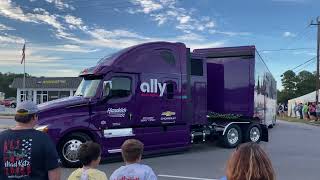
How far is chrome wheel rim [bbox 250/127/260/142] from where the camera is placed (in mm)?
18578

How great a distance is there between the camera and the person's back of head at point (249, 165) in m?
3.02

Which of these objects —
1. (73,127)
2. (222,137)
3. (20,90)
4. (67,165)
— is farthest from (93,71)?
(20,90)

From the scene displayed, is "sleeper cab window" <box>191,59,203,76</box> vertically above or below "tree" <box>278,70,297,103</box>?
below

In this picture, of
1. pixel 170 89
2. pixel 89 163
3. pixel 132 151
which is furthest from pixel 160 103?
pixel 89 163

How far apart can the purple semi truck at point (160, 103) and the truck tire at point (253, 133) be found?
22 millimetres

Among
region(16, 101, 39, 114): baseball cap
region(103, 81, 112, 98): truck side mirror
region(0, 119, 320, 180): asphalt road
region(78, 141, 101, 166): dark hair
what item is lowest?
region(0, 119, 320, 180): asphalt road

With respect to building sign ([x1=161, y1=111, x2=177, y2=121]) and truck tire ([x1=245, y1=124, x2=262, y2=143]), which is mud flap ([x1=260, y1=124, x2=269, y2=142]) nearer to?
truck tire ([x1=245, y1=124, x2=262, y2=143])

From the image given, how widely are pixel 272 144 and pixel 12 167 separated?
15932mm

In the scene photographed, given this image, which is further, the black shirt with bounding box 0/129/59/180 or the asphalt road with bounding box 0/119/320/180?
the asphalt road with bounding box 0/119/320/180

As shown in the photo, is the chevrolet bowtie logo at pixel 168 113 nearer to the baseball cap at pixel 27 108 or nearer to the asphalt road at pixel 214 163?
the asphalt road at pixel 214 163

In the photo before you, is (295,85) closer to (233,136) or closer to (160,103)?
(233,136)

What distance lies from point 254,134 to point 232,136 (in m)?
1.30

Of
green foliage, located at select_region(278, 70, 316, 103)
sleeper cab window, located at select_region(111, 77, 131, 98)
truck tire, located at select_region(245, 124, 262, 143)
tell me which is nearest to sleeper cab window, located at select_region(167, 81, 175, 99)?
sleeper cab window, located at select_region(111, 77, 131, 98)

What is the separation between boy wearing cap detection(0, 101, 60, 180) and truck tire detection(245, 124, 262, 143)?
14383 mm
